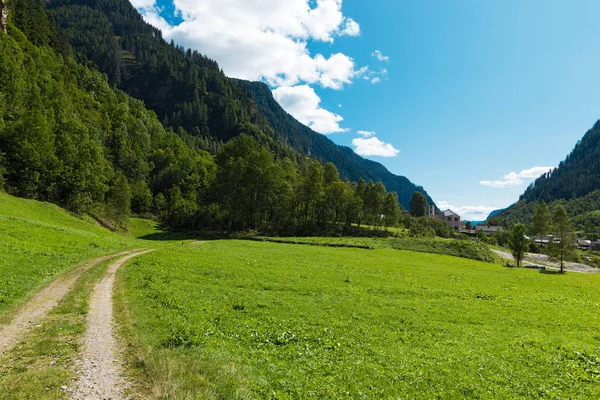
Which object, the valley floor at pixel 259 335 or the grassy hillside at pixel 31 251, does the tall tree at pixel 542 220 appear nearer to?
the valley floor at pixel 259 335

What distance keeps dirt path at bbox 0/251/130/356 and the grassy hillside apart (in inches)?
21.6

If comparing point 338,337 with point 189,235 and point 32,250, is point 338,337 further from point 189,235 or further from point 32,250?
point 189,235

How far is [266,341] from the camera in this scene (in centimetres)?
1482

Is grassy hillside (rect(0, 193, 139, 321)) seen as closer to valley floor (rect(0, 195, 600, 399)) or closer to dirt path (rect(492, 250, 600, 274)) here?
valley floor (rect(0, 195, 600, 399))

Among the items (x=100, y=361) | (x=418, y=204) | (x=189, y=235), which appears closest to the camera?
(x=100, y=361)

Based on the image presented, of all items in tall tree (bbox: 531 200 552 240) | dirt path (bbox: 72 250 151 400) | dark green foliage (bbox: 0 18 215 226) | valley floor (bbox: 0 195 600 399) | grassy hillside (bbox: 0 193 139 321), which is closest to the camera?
dirt path (bbox: 72 250 151 400)

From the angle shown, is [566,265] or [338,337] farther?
[566,265]

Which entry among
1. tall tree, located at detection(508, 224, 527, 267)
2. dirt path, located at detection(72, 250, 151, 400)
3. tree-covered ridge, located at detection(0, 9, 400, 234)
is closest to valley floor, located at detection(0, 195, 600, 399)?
dirt path, located at detection(72, 250, 151, 400)

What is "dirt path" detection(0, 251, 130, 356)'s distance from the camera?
40.2ft

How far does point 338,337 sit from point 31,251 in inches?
1039

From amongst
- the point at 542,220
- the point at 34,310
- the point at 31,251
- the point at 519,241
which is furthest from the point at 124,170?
the point at 542,220

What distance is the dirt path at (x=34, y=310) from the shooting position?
1225 centimetres

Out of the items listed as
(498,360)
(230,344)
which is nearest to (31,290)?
(230,344)

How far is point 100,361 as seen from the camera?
1098 centimetres
